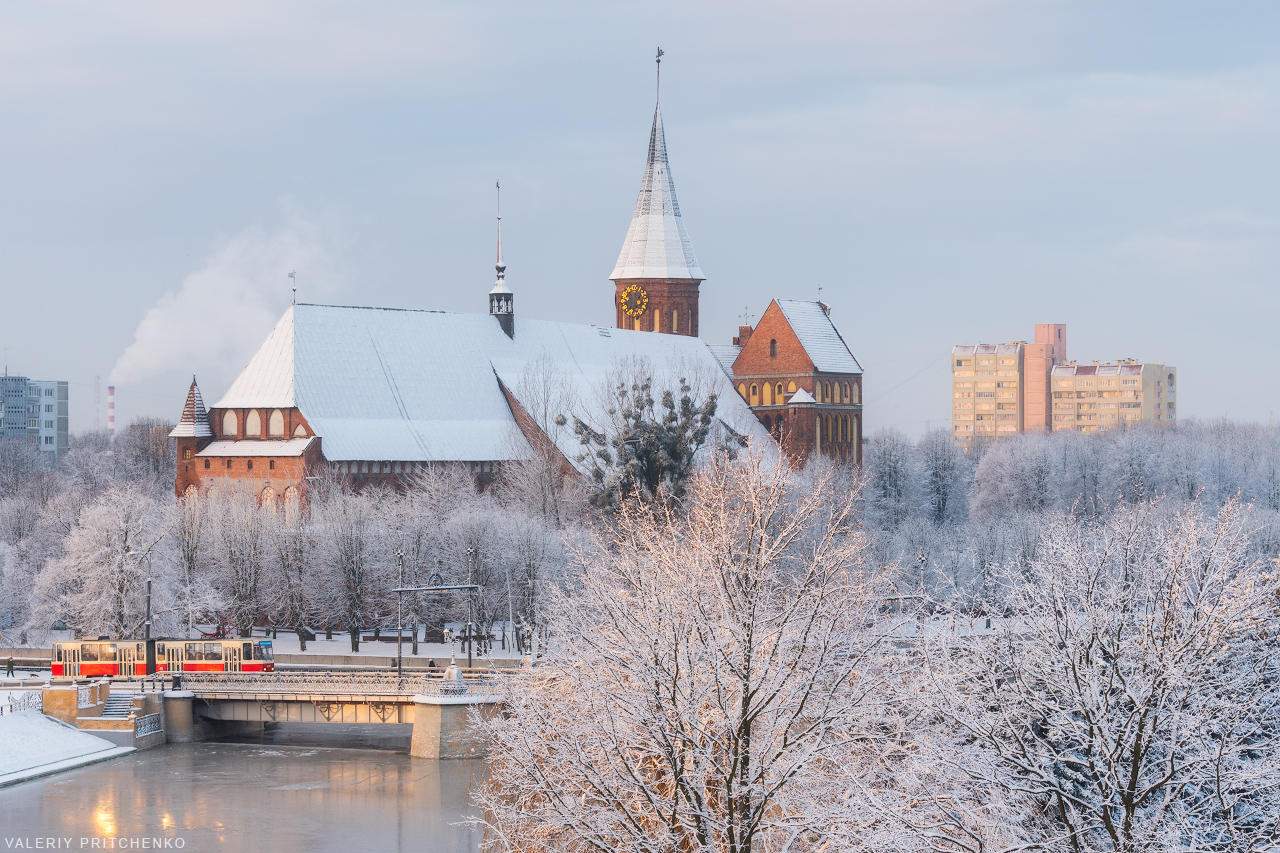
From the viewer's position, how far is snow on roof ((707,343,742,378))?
106m

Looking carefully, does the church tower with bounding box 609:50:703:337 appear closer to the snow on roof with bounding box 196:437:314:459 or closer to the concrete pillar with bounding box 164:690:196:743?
the snow on roof with bounding box 196:437:314:459

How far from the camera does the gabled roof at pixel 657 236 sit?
10694 centimetres

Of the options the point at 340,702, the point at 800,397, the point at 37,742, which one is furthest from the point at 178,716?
the point at 800,397

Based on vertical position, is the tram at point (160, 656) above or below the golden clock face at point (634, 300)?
below

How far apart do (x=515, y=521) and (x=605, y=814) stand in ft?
155

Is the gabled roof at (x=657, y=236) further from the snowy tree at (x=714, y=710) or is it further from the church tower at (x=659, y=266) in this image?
Result: the snowy tree at (x=714, y=710)

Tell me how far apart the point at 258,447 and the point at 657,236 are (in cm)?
3946

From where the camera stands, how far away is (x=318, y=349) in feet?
261

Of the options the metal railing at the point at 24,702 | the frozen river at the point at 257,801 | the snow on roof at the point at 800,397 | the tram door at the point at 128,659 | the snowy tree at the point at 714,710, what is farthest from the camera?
the snow on roof at the point at 800,397

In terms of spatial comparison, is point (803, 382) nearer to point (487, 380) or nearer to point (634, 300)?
point (634, 300)

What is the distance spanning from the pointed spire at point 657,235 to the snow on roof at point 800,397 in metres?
13.2

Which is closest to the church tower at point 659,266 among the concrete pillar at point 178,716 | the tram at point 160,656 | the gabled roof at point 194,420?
the gabled roof at point 194,420

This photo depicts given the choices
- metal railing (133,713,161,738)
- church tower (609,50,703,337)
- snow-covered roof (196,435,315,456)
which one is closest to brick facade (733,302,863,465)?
church tower (609,50,703,337)

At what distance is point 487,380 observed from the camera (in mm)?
86000
